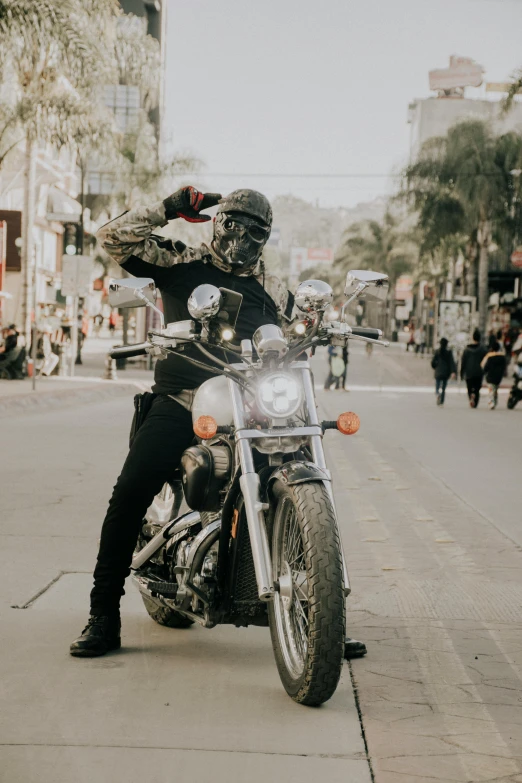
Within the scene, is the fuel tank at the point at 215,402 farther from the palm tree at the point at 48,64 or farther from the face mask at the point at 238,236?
the palm tree at the point at 48,64

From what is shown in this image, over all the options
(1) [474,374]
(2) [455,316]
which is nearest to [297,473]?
(1) [474,374]

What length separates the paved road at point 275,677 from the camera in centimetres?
361

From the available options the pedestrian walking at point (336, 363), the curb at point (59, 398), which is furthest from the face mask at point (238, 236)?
the pedestrian walking at point (336, 363)

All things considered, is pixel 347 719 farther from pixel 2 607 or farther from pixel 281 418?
pixel 2 607

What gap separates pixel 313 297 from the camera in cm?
465

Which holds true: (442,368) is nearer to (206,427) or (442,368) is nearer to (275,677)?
(275,677)

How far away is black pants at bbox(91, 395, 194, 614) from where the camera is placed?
4.73 meters

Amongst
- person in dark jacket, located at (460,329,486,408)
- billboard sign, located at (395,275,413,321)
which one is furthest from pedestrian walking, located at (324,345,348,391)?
billboard sign, located at (395,275,413,321)

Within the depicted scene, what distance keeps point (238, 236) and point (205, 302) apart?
2.03 ft

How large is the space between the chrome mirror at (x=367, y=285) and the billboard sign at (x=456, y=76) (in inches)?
5321

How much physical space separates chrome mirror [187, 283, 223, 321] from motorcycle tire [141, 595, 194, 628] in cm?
148

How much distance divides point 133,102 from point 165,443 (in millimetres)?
92209

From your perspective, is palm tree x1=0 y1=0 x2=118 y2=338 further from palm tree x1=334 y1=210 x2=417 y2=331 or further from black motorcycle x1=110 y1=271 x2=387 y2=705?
palm tree x1=334 y1=210 x2=417 y2=331

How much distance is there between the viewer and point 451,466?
13484 mm
